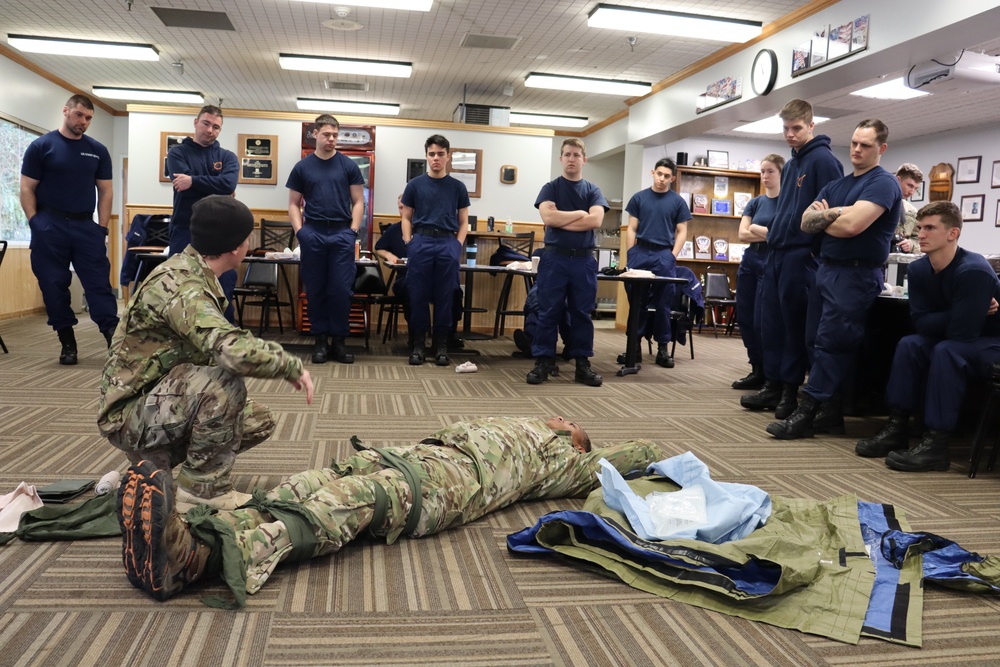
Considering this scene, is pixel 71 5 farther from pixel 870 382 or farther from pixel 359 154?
pixel 870 382

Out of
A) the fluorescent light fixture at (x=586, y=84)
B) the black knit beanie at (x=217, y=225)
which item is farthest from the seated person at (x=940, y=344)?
the fluorescent light fixture at (x=586, y=84)

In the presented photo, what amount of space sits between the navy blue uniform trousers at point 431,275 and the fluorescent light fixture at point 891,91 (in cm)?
465

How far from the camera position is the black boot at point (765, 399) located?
4.23 metres

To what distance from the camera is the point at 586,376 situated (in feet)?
15.9

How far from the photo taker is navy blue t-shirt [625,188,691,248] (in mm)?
5988

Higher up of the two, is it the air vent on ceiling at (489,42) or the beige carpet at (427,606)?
the air vent on ceiling at (489,42)

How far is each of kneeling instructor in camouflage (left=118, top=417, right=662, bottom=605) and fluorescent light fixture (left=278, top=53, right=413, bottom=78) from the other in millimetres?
7000

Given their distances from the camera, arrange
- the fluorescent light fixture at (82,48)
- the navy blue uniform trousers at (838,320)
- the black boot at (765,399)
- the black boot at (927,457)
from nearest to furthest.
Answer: the black boot at (927,457) → the navy blue uniform trousers at (838,320) → the black boot at (765,399) → the fluorescent light fixture at (82,48)

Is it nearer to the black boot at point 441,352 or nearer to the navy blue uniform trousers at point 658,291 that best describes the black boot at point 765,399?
the navy blue uniform trousers at point 658,291

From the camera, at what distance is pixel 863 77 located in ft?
18.8

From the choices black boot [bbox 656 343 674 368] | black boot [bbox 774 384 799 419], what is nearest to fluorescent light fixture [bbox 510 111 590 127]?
black boot [bbox 656 343 674 368]

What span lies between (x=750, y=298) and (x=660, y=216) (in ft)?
4.03

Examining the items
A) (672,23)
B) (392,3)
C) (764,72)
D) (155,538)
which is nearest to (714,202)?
(764,72)

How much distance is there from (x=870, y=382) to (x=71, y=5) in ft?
23.9
